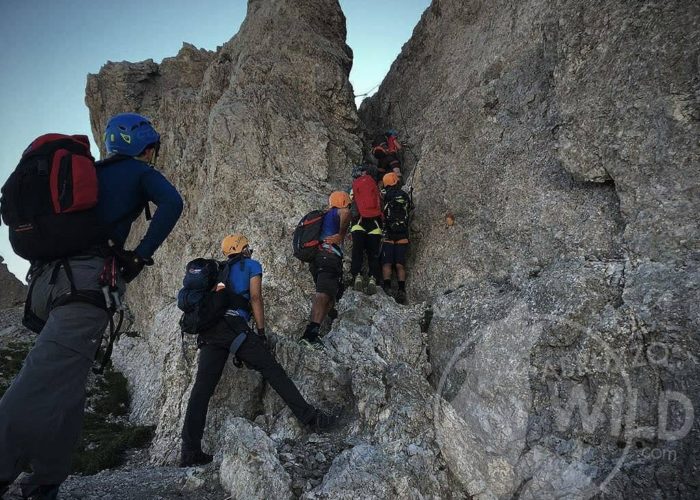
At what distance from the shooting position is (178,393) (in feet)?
40.2

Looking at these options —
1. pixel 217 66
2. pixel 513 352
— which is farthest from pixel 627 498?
pixel 217 66

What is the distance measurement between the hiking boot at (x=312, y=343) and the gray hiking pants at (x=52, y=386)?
5324mm

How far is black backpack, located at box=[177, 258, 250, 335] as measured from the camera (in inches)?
350

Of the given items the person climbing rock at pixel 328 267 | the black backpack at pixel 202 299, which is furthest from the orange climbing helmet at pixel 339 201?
the black backpack at pixel 202 299

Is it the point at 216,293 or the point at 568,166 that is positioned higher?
the point at 568,166

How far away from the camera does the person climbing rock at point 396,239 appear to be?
13148mm

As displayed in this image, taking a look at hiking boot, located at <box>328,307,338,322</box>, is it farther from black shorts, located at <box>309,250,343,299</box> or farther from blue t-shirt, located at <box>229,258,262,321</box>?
blue t-shirt, located at <box>229,258,262,321</box>

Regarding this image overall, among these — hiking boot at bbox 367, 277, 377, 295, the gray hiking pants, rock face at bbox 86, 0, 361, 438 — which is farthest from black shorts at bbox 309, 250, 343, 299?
the gray hiking pants

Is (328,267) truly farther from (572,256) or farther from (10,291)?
(10,291)

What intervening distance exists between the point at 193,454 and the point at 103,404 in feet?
39.9

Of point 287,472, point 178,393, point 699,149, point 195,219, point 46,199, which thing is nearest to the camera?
point 46,199

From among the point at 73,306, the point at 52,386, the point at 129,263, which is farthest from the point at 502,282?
the point at 52,386

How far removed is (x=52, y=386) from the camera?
487cm

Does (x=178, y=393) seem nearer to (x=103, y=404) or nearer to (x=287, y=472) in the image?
(x=287, y=472)
